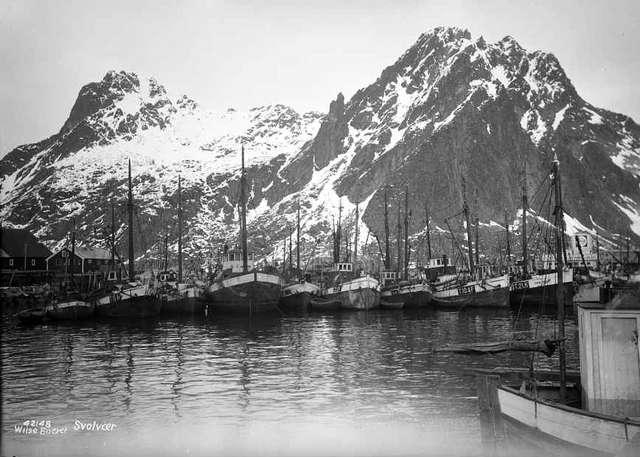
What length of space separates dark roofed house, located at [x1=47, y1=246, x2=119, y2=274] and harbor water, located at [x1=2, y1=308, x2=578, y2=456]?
4165cm

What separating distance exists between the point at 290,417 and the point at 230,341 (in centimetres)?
1802

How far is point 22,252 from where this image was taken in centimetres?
7162

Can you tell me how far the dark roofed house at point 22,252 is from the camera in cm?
6882

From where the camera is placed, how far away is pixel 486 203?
182 meters

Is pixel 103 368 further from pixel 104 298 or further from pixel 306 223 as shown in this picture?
pixel 306 223

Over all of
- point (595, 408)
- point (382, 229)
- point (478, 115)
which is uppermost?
point (478, 115)

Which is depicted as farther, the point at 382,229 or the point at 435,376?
the point at 382,229

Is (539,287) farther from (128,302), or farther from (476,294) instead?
(128,302)

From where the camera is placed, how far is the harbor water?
13469 mm

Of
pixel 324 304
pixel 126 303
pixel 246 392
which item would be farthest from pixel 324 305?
pixel 246 392

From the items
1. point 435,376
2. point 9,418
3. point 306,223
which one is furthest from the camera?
point 306,223

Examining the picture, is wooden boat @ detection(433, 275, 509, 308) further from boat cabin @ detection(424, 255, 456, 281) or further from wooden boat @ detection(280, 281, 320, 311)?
wooden boat @ detection(280, 281, 320, 311)

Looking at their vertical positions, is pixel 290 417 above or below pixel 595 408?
below

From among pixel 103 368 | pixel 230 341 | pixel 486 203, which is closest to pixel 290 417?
pixel 103 368
